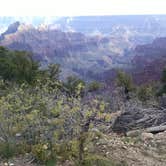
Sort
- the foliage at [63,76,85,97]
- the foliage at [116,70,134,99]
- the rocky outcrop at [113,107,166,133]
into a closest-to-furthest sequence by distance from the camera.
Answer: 1. the foliage at [63,76,85,97]
2. the rocky outcrop at [113,107,166,133]
3. the foliage at [116,70,134,99]

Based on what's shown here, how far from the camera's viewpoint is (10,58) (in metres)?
37.5

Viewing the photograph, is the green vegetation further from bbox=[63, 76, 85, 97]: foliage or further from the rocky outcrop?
the rocky outcrop

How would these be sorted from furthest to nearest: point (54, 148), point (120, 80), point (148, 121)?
point (120, 80) < point (148, 121) < point (54, 148)

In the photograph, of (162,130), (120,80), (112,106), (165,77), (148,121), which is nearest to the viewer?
(162,130)

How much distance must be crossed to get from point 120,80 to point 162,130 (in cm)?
3176

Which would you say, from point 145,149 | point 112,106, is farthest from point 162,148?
point 112,106

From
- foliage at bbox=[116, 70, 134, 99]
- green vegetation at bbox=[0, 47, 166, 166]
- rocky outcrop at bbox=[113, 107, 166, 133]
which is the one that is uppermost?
green vegetation at bbox=[0, 47, 166, 166]

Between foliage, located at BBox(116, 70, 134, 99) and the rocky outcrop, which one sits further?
foliage, located at BBox(116, 70, 134, 99)

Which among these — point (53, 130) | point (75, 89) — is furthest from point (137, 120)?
point (53, 130)

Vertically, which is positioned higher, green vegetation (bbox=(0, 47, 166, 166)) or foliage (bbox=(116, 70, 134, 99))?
green vegetation (bbox=(0, 47, 166, 166))

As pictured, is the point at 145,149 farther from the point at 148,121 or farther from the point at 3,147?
the point at 3,147

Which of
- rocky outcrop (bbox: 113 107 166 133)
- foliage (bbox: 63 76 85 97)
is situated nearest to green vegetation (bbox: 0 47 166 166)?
foliage (bbox: 63 76 85 97)

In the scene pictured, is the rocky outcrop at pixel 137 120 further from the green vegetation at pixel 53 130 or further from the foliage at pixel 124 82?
the foliage at pixel 124 82

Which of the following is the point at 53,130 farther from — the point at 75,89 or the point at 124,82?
the point at 124,82
